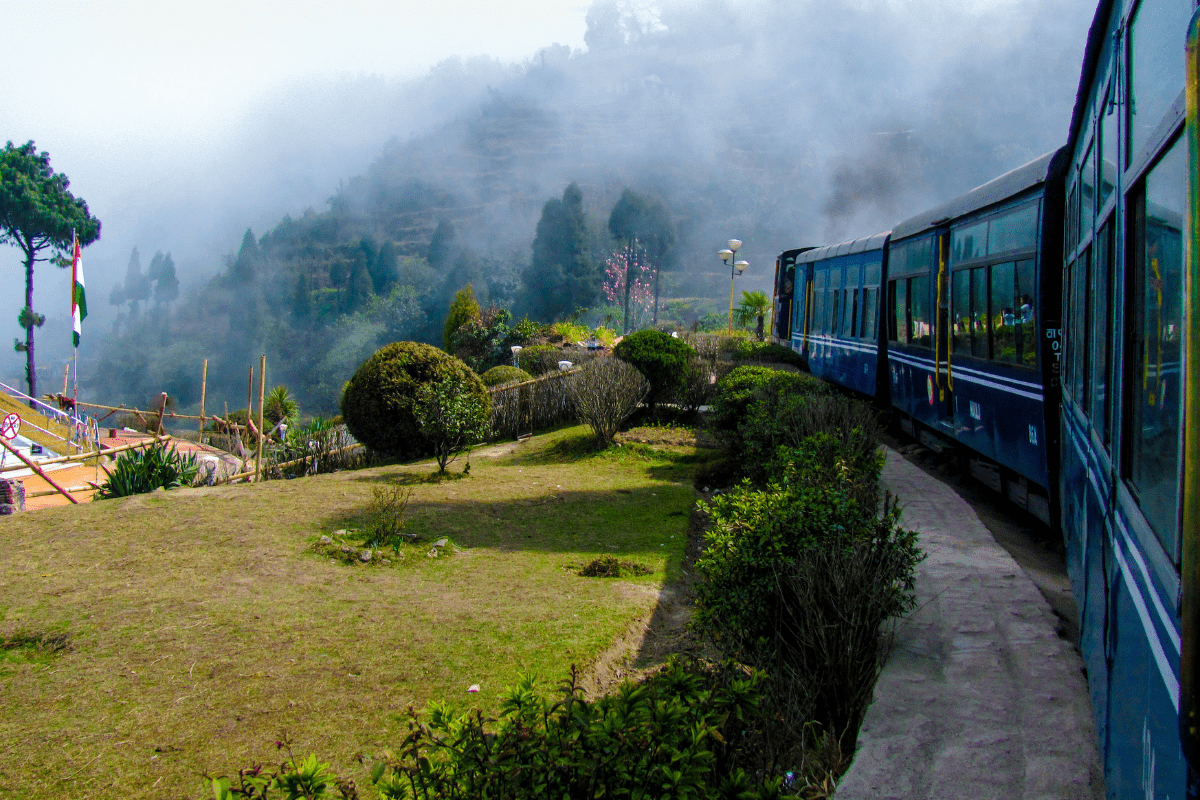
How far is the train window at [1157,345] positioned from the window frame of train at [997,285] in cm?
442

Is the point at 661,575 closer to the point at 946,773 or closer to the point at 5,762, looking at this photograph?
the point at 946,773

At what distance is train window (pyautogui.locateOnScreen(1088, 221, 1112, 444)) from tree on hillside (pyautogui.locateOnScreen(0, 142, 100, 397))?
2081 inches

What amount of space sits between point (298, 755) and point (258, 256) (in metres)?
Result: 143

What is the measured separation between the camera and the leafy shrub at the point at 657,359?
49.3 feet

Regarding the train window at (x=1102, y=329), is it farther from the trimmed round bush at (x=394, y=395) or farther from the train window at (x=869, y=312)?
the trimmed round bush at (x=394, y=395)

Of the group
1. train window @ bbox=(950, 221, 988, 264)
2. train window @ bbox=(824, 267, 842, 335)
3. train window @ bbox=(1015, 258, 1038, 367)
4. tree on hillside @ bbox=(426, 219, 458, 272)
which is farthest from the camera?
tree on hillside @ bbox=(426, 219, 458, 272)

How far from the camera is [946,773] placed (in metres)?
3.07

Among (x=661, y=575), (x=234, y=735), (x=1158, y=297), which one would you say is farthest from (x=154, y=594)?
(x=1158, y=297)

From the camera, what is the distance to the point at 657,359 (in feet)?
49.1

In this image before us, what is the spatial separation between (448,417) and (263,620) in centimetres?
611

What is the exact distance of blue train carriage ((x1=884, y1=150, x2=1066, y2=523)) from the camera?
602cm

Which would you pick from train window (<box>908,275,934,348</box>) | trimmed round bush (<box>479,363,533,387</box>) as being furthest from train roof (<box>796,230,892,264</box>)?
trimmed round bush (<box>479,363,533,387</box>)

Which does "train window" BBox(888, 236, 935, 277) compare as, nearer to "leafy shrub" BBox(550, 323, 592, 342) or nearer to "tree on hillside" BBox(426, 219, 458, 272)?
"leafy shrub" BBox(550, 323, 592, 342)

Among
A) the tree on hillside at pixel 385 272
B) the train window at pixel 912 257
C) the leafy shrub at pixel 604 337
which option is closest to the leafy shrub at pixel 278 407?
the leafy shrub at pixel 604 337
